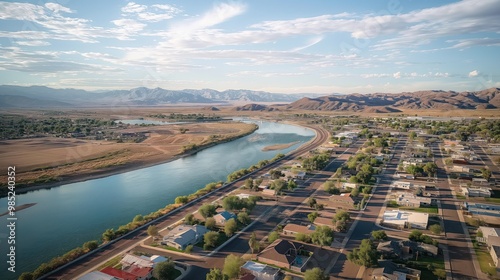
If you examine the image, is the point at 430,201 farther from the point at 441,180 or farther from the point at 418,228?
the point at 441,180

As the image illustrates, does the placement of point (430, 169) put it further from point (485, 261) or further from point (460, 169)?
point (485, 261)

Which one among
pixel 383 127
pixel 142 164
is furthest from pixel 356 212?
pixel 383 127

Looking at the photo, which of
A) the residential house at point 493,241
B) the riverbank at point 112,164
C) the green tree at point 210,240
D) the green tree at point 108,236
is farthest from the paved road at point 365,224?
the riverbank at point 112,164

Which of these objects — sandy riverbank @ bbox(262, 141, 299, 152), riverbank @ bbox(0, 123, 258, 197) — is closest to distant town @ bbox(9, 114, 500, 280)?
riverbank @ bbox(0, 123, 258, 197)

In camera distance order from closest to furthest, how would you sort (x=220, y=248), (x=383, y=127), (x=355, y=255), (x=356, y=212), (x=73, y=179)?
1. (x=355, y=255)
2. (x=220, y=248)
3. (x=356, y=212)
4. (x=73, y=179)
5. (x=383, y=127)

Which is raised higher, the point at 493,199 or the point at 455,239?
the point at 493,199

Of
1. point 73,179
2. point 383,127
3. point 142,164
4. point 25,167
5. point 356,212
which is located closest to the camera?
point 356,212

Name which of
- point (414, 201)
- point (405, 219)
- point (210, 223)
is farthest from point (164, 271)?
point (414, 201)

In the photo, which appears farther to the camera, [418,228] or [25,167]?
[25,167]
